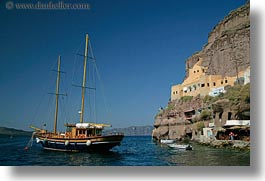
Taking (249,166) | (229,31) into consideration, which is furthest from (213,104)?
(249,166)

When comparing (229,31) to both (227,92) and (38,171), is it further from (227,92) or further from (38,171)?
(38,171)

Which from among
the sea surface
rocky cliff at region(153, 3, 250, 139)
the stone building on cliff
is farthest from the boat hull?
the stone building on cliff

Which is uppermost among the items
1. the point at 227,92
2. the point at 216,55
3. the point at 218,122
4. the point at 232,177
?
the point at 216,55

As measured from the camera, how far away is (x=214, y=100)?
14719 mm

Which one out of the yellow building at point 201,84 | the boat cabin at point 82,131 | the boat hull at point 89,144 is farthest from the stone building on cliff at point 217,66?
the boat cabin at point 82,131

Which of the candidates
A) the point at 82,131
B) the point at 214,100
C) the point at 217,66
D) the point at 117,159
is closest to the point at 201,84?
the point at 217,66

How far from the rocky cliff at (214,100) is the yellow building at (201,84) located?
318 mm

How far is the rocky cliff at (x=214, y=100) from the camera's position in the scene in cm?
1284

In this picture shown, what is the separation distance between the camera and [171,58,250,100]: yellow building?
15245 mm

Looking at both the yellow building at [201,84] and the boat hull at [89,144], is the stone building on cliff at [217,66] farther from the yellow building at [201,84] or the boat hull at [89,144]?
the boat hull at [89,144]

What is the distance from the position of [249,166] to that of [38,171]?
384 centimetres

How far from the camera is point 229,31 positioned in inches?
708

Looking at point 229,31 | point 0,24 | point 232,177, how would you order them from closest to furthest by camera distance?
1. point 232,177
2. point 0,24
3. point 229,31

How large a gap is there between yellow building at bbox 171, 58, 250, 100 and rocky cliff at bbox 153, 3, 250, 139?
32cm
